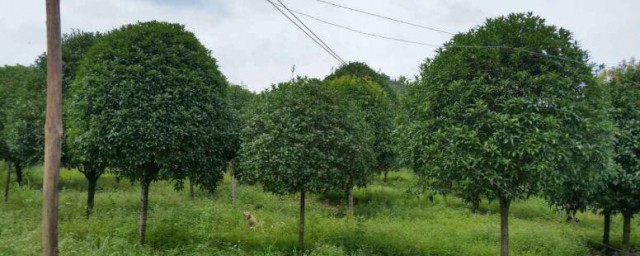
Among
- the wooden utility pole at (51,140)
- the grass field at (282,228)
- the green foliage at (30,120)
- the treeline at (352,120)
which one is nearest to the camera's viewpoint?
the wooden utility pole at (51,140)

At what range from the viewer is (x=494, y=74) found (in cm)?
1065

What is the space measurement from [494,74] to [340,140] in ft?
13.6

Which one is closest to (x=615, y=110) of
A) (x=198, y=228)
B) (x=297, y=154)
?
(x=297, y=154)

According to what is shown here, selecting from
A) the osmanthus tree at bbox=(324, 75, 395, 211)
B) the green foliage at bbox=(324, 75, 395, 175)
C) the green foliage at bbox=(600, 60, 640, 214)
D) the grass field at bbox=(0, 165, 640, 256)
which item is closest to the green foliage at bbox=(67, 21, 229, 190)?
the grass field at bbox=(0, 165, 640, 256)

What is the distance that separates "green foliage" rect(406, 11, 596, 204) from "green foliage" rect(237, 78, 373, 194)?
188 centimetres

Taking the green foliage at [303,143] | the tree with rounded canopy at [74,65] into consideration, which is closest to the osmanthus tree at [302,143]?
the green foliage at [303,143]

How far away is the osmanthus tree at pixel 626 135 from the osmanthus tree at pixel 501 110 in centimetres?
432

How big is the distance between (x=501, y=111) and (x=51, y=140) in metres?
8.65

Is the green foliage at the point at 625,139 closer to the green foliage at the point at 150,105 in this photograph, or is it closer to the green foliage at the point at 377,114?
the green foliage at the point at 377,114

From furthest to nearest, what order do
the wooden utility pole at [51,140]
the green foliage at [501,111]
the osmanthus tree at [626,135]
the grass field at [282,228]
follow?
the osmanthus tree at [626,135]
the grass field at [282,228]
the green foliage at [501,111]
the wooden utility pole at [51,140]

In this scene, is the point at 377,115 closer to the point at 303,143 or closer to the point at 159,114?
the point at 303,143

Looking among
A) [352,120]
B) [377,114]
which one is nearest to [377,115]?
[377,114]

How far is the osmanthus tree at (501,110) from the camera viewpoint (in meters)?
Result: 9.73

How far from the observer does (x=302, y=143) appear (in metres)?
12.0
